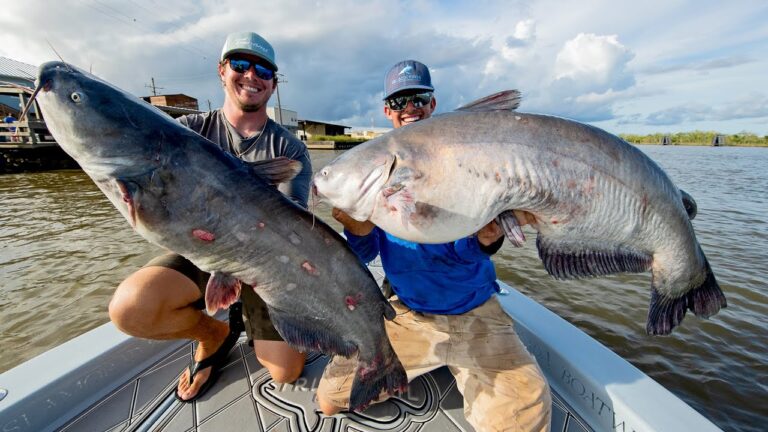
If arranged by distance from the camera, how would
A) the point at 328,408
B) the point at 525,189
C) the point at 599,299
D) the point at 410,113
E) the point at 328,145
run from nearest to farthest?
the point at 525,189, the point at 328,408, the point at 410,113, the point at 599,299, the point at 328,145

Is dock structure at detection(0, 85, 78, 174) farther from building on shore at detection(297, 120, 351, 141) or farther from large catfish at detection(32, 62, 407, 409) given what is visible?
building on shore at detection(297, 120, 351, 141)

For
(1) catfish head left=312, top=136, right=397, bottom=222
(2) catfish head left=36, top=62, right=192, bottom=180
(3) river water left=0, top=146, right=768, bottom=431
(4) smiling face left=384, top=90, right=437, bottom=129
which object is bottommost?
(3) river water left=0, top=146, right=768, bottom=431

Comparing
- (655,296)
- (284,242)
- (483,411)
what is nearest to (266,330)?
(284,242)

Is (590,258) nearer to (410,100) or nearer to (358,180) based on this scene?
(358,180)

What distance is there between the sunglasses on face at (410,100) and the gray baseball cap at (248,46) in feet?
3.76

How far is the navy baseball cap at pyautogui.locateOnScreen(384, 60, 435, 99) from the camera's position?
3.04 meters

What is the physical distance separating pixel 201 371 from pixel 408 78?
2.95 metres

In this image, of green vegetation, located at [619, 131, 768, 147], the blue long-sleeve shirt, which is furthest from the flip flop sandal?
green vegetation, located at [619, 131, 768, 147]

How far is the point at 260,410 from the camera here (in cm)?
257

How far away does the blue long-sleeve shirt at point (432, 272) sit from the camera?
2547 millimetres

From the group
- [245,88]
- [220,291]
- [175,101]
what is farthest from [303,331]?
[175,101]

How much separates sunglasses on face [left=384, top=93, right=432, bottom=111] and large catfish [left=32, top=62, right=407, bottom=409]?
1.47m

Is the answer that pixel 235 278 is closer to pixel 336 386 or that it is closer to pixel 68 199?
pixel 336 386

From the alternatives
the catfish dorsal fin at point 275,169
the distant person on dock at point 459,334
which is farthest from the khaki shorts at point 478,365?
the catfish dorsal fin at point 275,169
